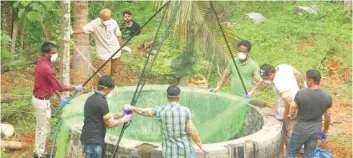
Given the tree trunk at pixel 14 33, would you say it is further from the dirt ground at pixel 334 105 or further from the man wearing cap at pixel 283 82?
the man wearing cap at pixel 283 82

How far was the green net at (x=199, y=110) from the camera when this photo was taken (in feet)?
25.6

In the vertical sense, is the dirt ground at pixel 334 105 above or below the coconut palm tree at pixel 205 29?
below

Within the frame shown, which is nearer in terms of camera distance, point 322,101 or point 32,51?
point 322,101

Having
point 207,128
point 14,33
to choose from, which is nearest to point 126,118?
point 207,128

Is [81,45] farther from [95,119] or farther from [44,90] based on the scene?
[95,119]

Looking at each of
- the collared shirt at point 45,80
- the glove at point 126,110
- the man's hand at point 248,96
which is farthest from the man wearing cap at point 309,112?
the collared shirt at point 45,80

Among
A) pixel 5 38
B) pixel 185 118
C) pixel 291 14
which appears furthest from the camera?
pixel 291 14

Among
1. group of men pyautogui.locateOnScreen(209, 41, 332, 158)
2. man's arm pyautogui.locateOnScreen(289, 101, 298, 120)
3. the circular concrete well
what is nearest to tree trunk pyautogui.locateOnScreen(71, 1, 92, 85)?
the circular concrete well

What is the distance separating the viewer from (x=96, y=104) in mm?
5535

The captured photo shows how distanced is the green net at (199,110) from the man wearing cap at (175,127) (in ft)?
6.72

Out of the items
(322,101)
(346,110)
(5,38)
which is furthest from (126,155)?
(346,110)

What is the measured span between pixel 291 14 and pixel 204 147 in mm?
11680

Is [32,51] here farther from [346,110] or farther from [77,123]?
[346,110]

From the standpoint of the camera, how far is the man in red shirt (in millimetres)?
6898
